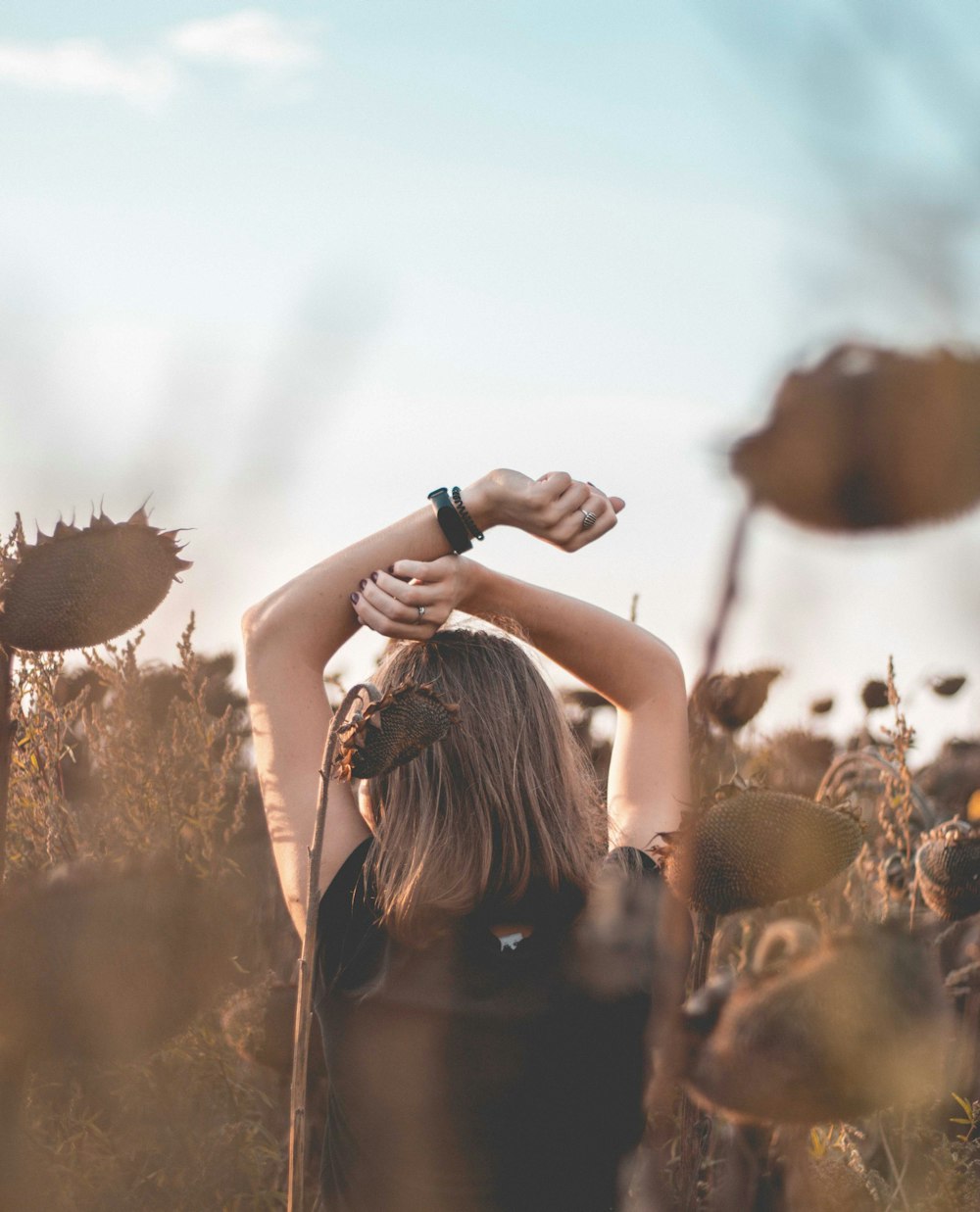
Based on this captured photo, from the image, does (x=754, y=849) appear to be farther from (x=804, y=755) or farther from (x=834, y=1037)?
(x=804, y=755)

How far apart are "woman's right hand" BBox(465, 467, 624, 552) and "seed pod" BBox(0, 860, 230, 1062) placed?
37.1 inches

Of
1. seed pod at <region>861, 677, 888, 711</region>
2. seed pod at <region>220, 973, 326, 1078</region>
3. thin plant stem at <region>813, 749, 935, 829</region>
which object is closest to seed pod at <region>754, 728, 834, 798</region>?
seed pod at <region>861, 677, 888, 711</region>

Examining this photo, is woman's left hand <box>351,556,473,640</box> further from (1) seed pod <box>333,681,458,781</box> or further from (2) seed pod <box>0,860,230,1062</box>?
(2) seed pod <box>0,860,230,1062</box>

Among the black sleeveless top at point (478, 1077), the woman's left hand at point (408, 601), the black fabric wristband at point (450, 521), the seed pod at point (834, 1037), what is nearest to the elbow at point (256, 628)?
the woman's left hand at point (408, 601)

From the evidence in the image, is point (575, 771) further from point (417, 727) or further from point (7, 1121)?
point (7, 1121)

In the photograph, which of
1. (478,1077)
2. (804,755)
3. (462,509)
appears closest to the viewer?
(478,1077)

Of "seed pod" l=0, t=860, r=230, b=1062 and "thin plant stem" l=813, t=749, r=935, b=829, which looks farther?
"thin plant stem" l=813, t=749, r=935, b=829

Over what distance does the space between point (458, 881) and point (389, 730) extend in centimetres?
58

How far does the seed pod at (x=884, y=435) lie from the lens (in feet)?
1.54

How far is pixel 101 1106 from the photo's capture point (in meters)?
2.79

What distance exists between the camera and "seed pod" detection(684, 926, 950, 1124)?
667mm

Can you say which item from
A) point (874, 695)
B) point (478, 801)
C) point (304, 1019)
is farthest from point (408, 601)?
point (874, 695)

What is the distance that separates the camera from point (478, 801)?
1.90m

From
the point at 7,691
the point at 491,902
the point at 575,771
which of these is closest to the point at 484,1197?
the point at 491,902
